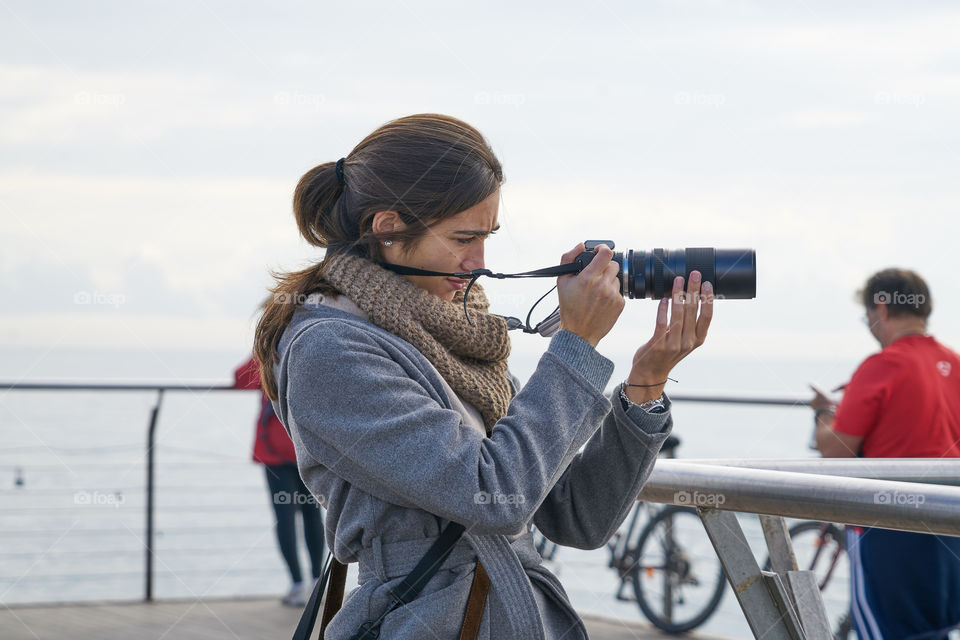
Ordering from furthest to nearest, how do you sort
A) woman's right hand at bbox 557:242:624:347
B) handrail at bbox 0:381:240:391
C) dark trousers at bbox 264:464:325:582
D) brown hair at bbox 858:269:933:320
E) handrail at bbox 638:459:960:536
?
handrail at bbox 0:381:240:391 < dark trousers at bbox 264:464:325:582 < brown hair at bbox 858:269:933:320 < woman's right hand at bbox 557:242:624:347 < handrail at bbox 638:459:960:536

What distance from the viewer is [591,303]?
147cm

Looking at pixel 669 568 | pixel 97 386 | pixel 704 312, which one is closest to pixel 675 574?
pixel 669 568

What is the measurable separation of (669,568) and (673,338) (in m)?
3.87

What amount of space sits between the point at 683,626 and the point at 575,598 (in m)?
0.52

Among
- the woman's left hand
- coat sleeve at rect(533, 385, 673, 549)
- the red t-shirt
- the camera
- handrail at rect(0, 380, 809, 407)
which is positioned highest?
the camera

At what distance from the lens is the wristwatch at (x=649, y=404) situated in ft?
5.07

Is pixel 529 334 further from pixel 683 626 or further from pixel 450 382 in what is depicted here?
pixel 683 626

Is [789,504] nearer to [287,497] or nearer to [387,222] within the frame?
[387,222]

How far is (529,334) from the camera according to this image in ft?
5.49

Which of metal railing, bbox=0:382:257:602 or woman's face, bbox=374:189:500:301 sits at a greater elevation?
woman's face, bbox=374:189:500:301

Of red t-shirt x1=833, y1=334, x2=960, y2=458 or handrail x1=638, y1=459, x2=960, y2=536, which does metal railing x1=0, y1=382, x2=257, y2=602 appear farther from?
handrail x1=638, y1=459, x2=960, y2=536

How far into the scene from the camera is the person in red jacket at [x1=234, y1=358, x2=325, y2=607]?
4.79 meters

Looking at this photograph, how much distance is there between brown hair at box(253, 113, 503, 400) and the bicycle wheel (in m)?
3.73

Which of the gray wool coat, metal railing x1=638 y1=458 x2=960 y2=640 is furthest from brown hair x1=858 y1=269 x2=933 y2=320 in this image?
the gray wool coat
